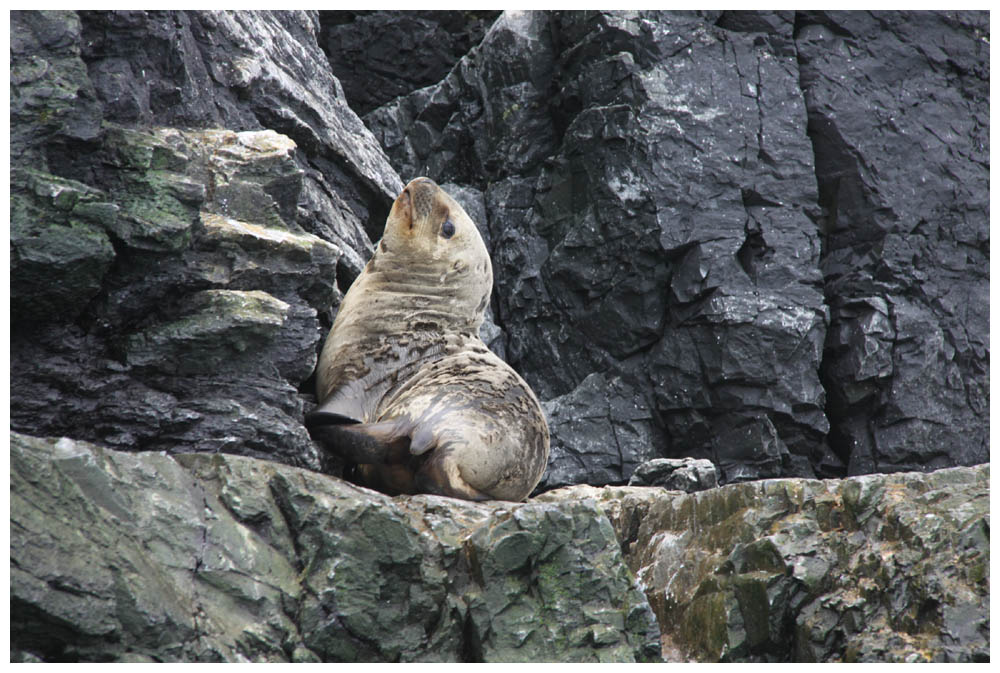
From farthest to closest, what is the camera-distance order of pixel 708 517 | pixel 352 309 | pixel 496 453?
pixel 352 309 < pixel 496 453 < pixel 708 517

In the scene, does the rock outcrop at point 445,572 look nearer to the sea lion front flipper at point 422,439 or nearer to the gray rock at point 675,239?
the sea lion front flipper at point 422,439

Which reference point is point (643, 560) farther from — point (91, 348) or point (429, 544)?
point (91, 348)

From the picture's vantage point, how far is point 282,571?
351cm

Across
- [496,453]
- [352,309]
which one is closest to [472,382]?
[496,453]

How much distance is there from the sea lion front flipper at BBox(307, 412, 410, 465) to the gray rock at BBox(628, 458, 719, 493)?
7.91 feet

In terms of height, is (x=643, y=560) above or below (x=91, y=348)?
below

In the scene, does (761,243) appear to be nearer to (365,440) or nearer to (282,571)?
(365,440)

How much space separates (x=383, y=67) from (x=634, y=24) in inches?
158

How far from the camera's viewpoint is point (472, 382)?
5441mm

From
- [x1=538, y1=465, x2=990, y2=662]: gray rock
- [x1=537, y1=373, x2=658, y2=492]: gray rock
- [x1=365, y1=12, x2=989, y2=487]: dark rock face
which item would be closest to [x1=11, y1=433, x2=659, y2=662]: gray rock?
[x1=538, y1=465, x2=990, y2=662]: gray rock

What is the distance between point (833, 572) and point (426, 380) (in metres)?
2.39

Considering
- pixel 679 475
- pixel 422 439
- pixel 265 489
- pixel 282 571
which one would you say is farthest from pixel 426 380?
pixel 679 475

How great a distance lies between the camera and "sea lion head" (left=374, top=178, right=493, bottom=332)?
598 cm

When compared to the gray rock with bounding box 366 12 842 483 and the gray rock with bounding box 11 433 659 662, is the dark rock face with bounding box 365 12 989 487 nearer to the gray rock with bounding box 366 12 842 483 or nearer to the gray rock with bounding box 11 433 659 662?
the gray rock with bounding box 366 12 842 483
